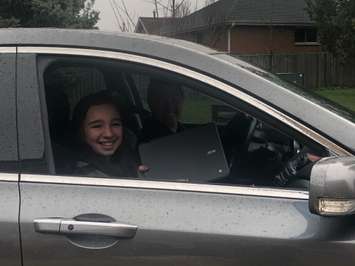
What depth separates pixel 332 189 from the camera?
199 cm

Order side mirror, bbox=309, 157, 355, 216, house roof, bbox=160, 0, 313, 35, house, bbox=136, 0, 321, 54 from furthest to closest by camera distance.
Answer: house, bbox=136, 0, 321, 54 < house roof, bbox=160, 0, 313, 35 < side mirror, bbox=309, 157, 355, 216

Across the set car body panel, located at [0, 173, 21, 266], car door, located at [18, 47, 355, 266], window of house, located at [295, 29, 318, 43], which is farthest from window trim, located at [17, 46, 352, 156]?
window of house, located at [295, 29, 318, 43]

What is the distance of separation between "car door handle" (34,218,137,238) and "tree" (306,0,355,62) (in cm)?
2700

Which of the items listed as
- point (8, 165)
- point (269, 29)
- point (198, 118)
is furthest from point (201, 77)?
point (269, 29)

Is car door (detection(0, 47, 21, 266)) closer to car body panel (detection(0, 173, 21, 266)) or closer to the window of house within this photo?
car body panel (detection(0, 173, 21, 266))

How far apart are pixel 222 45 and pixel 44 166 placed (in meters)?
31.3

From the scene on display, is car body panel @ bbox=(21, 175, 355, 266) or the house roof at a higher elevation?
the house roof

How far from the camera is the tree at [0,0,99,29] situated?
13.0m

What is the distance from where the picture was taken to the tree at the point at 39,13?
13023 mm

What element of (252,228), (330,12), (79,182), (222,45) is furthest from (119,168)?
(222,45)

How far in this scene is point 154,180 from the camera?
2291 mm

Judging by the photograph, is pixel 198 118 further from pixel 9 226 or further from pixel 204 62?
pixel 9 226

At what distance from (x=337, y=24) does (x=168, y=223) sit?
2743 centimetres

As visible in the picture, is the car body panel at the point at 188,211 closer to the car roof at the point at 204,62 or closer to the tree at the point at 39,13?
the car roof at the point at 204,62
